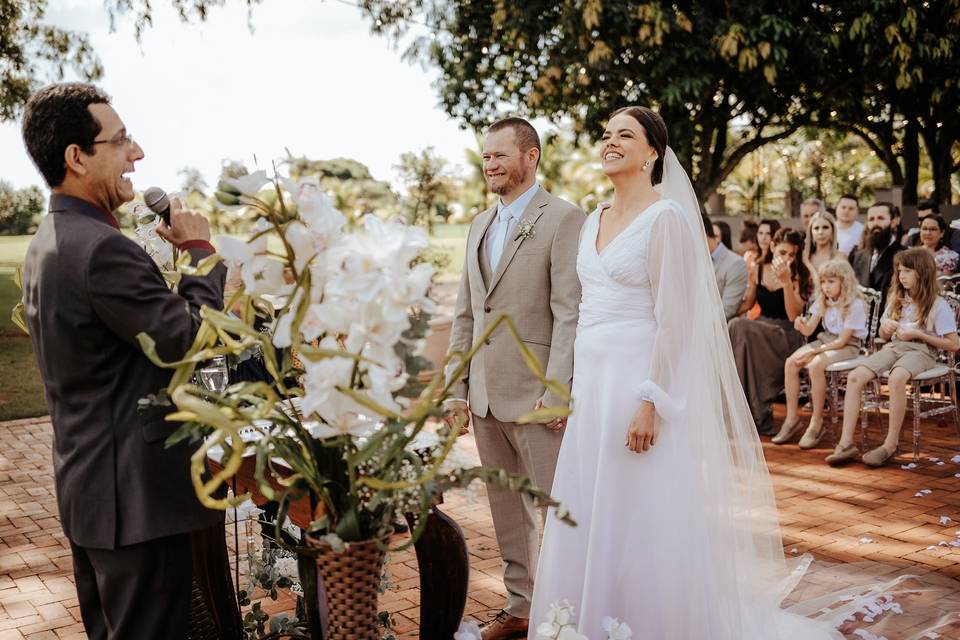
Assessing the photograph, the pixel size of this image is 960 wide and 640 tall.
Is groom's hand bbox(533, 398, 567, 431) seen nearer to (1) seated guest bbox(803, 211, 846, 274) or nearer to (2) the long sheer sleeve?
(2) the long sheer sleeve

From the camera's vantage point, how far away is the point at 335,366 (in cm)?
153

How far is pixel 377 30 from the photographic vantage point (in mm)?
12922

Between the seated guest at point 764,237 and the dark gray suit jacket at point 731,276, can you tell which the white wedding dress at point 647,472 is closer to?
the dark gray suit jacket at point 731,276

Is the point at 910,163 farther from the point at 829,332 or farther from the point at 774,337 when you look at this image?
the point at 829,332

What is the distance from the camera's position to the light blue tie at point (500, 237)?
12.4 ft

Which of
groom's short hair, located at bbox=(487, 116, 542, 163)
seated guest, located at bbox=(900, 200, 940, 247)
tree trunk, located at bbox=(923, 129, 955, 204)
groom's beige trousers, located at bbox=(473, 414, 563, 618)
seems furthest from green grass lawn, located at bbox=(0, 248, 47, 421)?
tree trunk, located at bbox=(923, 129, 955, 204)

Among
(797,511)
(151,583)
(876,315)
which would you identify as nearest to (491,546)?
(797,511)

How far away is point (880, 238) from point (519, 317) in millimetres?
6460

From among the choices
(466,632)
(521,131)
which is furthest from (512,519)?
(521,131)

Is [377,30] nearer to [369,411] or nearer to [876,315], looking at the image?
[876,315]

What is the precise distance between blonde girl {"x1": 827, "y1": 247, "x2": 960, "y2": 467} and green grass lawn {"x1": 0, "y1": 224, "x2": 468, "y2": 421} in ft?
18.3

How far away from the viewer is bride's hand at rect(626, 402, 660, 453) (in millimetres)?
3162

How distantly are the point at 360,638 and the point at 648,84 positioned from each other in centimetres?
1053

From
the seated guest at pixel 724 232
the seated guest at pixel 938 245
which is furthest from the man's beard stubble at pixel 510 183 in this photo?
the seated guest at pixel 938 245
